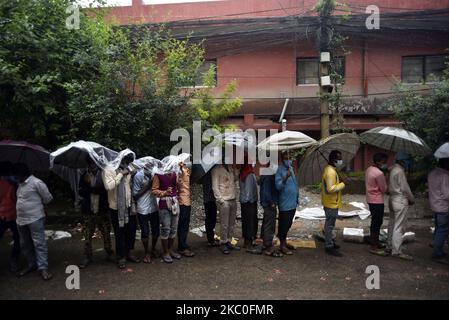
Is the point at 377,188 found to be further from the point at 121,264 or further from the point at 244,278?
the point at 121,264

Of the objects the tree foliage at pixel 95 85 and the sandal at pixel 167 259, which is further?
the tree foliage at pixel 95 85

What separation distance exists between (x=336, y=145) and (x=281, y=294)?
8.73 feet

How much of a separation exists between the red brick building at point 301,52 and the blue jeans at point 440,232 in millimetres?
8524

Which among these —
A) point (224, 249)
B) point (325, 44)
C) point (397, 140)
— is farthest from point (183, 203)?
point (325, 44)

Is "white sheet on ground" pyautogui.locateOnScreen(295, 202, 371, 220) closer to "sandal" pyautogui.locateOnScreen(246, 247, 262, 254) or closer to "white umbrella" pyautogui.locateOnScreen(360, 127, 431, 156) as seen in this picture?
"sandal" pyautogui.locateOnScreen(246, 247, 262, 254)

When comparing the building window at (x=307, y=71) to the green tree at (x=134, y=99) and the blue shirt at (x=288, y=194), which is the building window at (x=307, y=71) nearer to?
the green tree at (x=134, y=99)

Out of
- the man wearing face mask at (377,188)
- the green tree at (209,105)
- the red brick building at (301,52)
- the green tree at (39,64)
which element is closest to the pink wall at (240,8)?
the red brick building at (301,52)

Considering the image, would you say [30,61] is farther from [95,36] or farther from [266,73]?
[266,73]

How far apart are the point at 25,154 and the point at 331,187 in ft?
15.6

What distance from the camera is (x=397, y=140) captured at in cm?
572

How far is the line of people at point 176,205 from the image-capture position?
5.08 m

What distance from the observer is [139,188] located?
5.41m

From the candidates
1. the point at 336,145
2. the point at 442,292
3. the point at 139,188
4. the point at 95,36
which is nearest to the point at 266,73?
the point at 95,36

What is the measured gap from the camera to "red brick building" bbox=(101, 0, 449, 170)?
45.5ft
